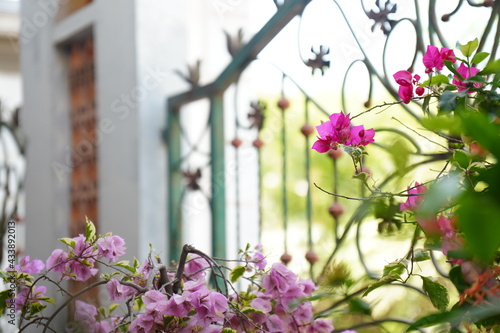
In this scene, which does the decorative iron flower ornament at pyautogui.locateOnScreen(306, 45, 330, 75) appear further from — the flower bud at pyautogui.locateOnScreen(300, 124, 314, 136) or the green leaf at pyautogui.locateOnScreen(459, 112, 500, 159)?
the green leaf at pyautogui.locateOnScreen(459, 112, 500, 159)

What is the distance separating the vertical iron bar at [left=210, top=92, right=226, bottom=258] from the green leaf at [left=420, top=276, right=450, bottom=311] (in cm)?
157

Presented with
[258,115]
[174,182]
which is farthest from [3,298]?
[174,182]

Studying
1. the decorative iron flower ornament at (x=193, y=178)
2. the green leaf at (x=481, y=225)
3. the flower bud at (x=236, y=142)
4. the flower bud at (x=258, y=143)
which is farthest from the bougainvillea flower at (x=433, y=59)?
the decorative iron flower ornament at (x=193, y=178)

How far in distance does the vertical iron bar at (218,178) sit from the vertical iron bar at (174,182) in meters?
0.25

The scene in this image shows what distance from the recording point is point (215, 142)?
8.68 ft

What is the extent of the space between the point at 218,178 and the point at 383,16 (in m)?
1.02

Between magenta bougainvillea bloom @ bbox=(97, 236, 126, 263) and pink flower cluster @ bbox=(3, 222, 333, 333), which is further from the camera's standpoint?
magenta bougainvillea bloom @ bbox=(97, 236, 126, 263)

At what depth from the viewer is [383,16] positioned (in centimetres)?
181

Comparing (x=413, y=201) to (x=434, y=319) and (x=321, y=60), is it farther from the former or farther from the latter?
(x=321, y=60)

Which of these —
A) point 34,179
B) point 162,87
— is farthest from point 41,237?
point 162,87

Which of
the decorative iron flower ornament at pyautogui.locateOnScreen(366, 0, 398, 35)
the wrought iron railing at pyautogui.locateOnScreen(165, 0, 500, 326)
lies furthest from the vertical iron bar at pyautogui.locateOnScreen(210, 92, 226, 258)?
the decorative iron flower ornament at pyautogui.locateOnScreen(366, 0, 398, 35)

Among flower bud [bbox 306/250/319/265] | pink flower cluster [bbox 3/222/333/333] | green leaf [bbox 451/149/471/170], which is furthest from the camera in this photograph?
flower bud [bbox 306/250/319/265]

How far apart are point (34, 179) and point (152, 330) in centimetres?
260

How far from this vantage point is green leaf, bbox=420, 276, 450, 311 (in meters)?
1.09
